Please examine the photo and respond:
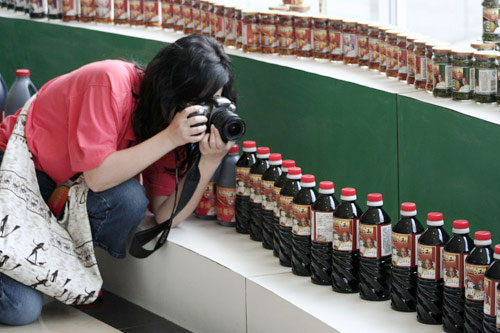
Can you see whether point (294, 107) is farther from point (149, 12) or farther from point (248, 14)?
point (149, 12)

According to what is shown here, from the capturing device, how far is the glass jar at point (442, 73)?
255cm

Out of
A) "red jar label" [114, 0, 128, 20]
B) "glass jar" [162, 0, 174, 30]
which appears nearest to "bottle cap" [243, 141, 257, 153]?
"glass jar" [162, 0, 174, 30]

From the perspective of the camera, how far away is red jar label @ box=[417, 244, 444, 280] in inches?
76.3

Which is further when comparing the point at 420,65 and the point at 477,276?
the point at 420,65

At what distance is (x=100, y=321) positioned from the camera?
8.61ft

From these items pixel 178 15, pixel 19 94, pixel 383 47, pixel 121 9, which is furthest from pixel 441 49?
pixel 121 9

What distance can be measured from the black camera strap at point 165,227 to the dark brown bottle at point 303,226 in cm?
43

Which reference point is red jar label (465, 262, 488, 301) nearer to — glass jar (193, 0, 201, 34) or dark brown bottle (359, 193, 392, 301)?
dark brown bottle (359, 193, 392, 301)

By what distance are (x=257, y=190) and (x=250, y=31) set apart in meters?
0.98

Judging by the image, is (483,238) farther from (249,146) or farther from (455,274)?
(249,146)

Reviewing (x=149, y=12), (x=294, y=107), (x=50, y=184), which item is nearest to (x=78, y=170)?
(x=50, y=184)

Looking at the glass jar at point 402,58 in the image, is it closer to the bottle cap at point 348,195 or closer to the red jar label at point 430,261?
the bottle cap at point 348,195

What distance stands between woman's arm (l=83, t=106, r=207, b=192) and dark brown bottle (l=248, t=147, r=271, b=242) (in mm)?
215

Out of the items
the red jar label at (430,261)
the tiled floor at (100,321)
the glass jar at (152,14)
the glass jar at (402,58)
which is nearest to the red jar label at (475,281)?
the red jar label at (430,261)
